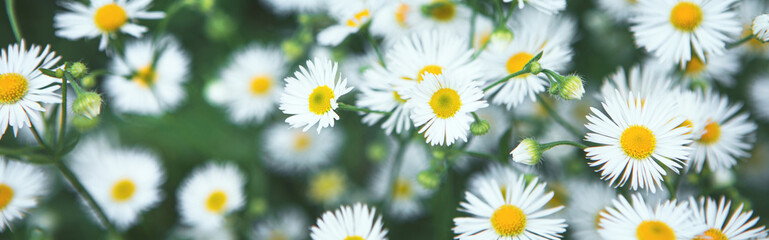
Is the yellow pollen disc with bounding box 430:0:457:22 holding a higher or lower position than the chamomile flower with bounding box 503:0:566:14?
higher

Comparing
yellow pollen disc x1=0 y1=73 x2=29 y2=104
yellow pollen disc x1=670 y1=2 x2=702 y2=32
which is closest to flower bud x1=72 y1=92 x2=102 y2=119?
yellow pollen disc x1=0 y1=73 x2=29 y2=104

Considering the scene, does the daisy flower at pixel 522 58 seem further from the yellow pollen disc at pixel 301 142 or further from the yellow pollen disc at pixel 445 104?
the yellow pollen disc at pixel 301 142

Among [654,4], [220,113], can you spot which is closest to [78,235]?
[220,113]

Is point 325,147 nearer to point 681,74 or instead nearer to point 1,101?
point 1,101

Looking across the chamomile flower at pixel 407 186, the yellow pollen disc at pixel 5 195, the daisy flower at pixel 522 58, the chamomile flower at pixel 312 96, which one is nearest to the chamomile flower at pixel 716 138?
the daisy flower at pixel 522 58

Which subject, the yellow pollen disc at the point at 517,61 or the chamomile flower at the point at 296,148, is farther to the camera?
the chamomile flower at the point at 296,148

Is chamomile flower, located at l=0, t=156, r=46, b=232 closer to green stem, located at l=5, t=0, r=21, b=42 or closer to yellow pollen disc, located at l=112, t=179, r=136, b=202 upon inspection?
yellow pollen disc, located at l=112, t=179, r=136, b=202
